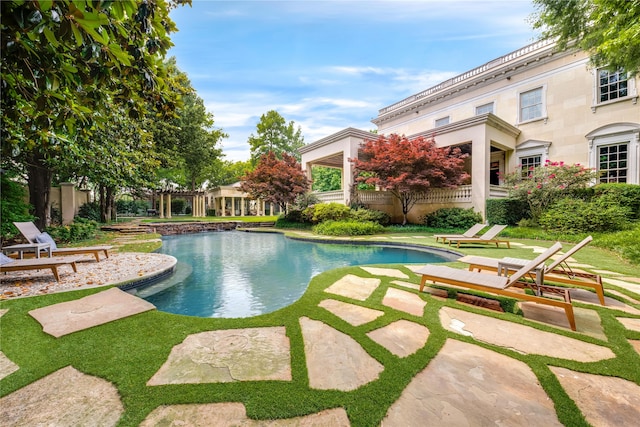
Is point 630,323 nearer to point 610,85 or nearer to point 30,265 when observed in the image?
point 30,265

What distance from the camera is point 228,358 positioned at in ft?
7.59

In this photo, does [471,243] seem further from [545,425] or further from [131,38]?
[131,38]

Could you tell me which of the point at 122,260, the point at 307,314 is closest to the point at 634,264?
the point at 307,314

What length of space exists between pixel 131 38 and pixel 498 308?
491 centimetres

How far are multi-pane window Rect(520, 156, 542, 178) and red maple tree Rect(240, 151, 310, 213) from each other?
11.8 metres

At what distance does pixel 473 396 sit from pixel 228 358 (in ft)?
6.23

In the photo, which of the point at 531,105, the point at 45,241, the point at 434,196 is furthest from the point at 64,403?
the point at 531,105

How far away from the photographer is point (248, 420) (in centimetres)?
163

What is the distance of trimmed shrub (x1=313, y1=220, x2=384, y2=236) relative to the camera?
1245cm

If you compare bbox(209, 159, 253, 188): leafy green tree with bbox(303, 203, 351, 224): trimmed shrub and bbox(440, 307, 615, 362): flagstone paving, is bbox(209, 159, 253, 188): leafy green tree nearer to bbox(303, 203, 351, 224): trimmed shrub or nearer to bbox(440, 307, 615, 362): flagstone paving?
bbox(303, 203, 351, 224): trimmed shrub

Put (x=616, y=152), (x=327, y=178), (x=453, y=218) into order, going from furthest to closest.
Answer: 1. (x=327, y=178)
2. (x=453, y=218)
3. (x=616, y=152)

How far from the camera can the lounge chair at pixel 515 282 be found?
2885 millimetres

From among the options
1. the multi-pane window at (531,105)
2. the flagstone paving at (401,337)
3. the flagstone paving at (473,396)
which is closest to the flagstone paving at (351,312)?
Answer: the flagstone paving at (401,337)

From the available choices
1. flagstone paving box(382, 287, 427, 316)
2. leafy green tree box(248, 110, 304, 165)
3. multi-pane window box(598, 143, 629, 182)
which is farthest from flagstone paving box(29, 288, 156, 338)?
leafy green tree box(248, 110, 304, 165)
